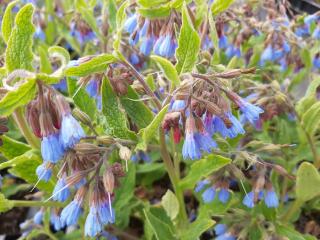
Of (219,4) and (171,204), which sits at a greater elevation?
(219,4)

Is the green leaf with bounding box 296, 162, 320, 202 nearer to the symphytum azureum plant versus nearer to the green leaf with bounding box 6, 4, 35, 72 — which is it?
the symphytum azureum plant

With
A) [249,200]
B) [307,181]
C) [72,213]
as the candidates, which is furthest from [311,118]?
[72,213]

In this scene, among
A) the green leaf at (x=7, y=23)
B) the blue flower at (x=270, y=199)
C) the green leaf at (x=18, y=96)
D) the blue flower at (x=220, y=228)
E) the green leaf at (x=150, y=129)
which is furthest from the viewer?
the blue flower at (x=220, y=228)

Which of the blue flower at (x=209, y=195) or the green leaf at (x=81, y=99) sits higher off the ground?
the green leaf at (x=81, y=99)

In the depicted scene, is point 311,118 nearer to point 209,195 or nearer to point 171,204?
point 209,195

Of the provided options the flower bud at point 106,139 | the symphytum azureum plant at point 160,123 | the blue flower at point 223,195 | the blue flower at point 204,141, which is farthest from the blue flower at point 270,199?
the flower bud at point 106,139

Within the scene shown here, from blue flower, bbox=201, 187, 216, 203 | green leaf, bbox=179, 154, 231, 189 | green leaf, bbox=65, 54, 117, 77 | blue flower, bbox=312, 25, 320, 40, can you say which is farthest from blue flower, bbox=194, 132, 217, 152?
blue flower, bbox=312, 25, 320, 40

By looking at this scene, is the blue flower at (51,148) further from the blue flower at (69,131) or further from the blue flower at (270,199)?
the blue flower at (270,199)
